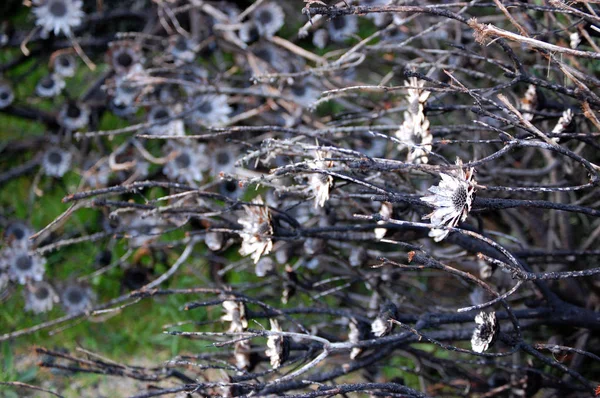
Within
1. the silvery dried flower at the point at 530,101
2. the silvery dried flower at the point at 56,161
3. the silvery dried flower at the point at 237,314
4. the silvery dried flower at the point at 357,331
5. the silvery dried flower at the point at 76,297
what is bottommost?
the silvery dried flower at the point at 76,297

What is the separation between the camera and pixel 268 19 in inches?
108

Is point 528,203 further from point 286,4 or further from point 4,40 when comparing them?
point 4,40

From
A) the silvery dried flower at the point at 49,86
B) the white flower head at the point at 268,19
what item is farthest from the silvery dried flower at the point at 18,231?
the white flower head at the point at 268,19

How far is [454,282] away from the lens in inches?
107

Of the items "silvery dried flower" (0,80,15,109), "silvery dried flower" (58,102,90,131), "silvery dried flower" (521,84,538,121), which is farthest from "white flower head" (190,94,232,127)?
"silvery dried flower" (521,84,538,121)

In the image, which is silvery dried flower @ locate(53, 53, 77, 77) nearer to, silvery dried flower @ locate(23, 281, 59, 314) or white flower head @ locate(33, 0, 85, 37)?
white flower head @ locate(33, 0, 85, 37)

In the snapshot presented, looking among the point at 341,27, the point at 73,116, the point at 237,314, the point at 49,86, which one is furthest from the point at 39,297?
the point at 341,27

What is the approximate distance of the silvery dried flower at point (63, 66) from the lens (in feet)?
9.29

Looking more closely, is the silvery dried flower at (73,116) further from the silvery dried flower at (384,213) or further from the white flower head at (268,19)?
the silvery dried flower at (384,213)

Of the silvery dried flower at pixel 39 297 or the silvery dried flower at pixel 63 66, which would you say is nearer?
the silvery dried flower at pixel 39 297

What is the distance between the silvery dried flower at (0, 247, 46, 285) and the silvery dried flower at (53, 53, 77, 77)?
78cm

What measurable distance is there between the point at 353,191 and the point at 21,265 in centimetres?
126

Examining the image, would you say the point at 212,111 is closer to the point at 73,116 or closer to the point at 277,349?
the point at 73,116

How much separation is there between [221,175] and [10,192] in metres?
1.67
